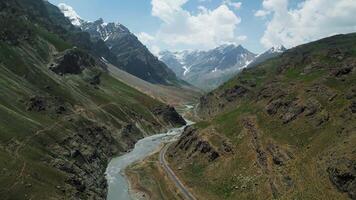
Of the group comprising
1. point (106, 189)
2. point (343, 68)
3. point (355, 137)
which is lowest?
point (106, 189)

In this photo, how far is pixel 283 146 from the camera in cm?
13850

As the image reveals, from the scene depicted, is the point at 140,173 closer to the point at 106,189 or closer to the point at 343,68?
the point at 106,189

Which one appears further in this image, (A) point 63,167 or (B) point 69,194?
(A) point 63,167

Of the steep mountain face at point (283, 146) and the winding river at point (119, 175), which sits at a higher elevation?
the steep mountain face at point (283, 146)

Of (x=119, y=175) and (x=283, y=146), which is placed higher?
(x=283, y=146)

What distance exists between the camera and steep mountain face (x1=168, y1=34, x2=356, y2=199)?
Result: 115 m

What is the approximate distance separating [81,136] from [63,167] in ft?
151

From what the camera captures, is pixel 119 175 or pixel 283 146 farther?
pixel 119 175

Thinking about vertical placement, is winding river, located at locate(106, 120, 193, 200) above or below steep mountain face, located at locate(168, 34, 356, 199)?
below

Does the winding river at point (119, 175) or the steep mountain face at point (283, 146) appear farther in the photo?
the winding river at point (119, 175)

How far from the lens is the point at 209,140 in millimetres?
167625

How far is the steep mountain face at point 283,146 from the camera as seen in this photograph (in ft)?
376

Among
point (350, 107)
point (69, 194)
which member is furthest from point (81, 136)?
point (350, 107)

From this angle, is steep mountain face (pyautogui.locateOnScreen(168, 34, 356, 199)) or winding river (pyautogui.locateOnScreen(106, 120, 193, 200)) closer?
steep mountain face (pyautogui.locateOnScreen(168, 34, 356, 199))
